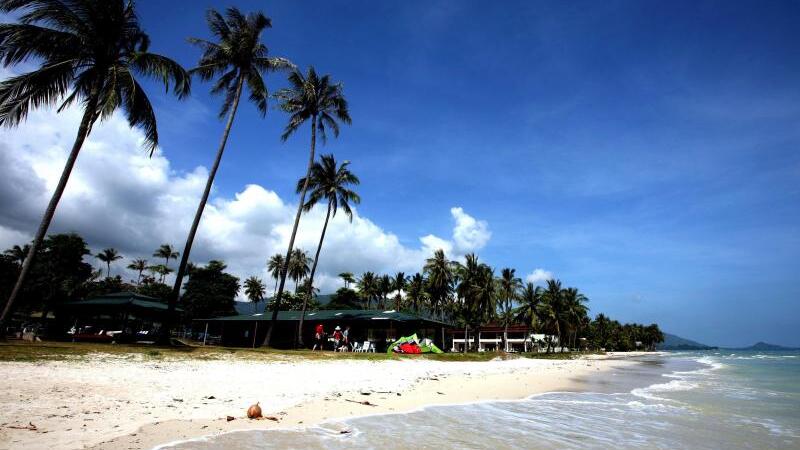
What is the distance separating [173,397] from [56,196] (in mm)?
9906

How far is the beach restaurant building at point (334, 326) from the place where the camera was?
32.9m

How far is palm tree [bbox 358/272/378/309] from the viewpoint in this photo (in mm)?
70562

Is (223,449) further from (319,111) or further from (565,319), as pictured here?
(565,319)

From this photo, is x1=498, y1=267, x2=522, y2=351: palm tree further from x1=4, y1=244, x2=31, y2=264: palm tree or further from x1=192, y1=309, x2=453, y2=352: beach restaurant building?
x1=4, y1=244, x2=31, y2=264: palm tree

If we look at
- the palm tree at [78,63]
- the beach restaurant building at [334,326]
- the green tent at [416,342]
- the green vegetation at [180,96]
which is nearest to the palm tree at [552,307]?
the green vegetation at [180,96]

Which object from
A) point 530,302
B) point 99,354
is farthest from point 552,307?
point 99,354

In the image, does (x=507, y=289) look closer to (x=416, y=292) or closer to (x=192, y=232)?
(x=416, y=292)

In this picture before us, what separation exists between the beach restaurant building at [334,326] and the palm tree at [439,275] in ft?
44.7

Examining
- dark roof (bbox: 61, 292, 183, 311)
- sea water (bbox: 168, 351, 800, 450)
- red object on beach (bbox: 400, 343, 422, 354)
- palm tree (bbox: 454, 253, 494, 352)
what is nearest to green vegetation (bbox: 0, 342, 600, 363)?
dark roof (bbox: 61, 292, 183, 311)

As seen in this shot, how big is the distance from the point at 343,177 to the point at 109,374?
22.7 metres

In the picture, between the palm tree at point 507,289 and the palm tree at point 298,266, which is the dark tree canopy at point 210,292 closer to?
the palm tree at point 298,266

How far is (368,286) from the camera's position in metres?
70.9

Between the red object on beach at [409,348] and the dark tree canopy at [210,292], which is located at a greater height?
the dark tree canopy at [210,292]

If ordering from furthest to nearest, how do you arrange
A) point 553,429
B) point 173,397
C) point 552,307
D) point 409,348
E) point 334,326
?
point 552,307, point 334,326, point 409,348, point 173,397, point 553,429
